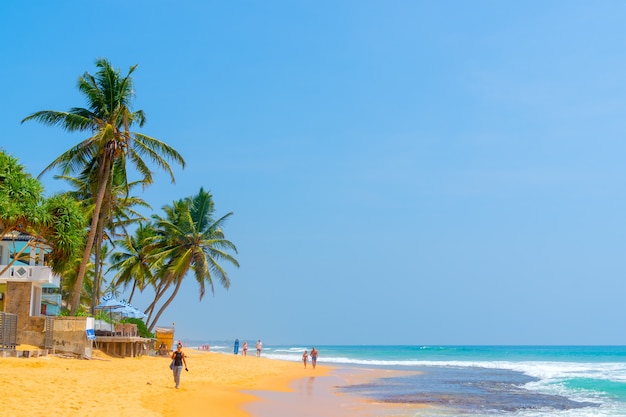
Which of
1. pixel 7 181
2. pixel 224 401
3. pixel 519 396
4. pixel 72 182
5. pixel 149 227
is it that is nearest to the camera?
pixel 224 401

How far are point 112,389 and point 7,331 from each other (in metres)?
7.06

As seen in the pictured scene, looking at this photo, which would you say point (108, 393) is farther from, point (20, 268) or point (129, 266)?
point (129, 266)

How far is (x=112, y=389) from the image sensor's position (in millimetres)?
16500

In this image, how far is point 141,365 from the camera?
2548 centimetres

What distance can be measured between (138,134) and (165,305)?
15422 mm

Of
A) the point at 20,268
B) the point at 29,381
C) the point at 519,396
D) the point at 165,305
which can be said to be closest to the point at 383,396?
the point at 519,396

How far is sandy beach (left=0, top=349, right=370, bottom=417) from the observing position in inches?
520

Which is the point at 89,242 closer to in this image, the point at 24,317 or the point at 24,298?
the point at 24,298

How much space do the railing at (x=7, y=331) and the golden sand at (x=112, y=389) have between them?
1207 millimetres

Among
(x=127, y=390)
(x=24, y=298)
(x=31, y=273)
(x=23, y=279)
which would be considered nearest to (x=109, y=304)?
(x=31, y=273)

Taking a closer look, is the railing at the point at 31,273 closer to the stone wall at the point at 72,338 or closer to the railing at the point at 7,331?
the stone wall at the point at 72,338

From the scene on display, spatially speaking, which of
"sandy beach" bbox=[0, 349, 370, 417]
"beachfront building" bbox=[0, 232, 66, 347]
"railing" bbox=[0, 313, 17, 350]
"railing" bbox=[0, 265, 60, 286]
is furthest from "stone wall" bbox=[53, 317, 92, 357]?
"railing" bbox=[0, 265, 60, 286]

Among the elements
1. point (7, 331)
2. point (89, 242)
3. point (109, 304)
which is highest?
point (89, 242)

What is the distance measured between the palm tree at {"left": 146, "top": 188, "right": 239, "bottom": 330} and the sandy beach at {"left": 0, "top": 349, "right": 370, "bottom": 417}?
1249 cm
